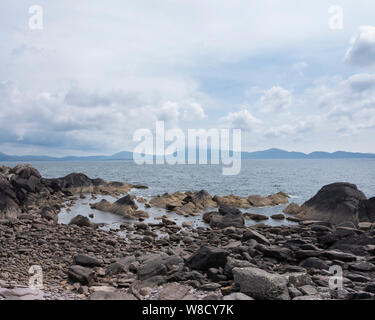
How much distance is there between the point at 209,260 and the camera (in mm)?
8703

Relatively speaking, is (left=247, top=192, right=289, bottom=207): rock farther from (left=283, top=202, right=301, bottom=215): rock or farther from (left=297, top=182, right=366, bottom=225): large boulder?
(left=297, top=182, right=366, bottom=225): large boulder

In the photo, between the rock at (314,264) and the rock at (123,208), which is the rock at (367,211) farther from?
the rock at (123,208)

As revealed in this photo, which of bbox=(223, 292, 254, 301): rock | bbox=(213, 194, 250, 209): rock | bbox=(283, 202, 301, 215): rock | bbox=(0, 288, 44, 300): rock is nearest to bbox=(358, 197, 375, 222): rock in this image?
bbox=(283, 202, 301, 215): rock

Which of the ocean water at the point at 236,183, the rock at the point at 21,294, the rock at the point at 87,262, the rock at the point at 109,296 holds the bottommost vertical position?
the ocean water at the point at 236,183

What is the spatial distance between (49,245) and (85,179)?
31.4 m

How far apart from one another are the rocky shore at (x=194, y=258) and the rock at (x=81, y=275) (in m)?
0.03

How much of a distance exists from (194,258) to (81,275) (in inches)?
130

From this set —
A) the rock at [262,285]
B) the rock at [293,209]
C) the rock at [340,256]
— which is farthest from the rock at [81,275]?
the rock at [293,209]

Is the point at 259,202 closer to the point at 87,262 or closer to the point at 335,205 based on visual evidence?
the point at 335,205

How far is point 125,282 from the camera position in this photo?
26.3 feet

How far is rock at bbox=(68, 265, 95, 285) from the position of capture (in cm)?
819

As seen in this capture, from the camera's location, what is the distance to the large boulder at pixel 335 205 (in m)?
19.5

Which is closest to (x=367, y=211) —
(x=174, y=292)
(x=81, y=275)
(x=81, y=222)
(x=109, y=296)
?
(x=174, y=292)
